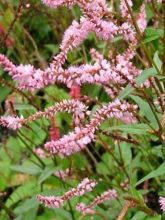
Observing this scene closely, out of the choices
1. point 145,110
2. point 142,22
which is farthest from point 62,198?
point 142,22

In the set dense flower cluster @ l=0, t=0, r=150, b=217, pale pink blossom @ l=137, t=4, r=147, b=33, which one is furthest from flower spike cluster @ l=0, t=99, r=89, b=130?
pale pink blossom @ l=137, t=4, r=147, b=33

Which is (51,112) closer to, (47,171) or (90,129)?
(90,129)

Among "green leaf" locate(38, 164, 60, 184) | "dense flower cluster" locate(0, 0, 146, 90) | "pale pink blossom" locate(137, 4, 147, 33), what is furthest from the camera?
"green leaf" locate(38, 164, 60, 184)

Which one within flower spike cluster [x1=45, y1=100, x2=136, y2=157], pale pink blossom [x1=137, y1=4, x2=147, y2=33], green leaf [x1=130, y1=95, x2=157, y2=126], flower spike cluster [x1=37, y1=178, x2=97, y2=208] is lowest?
flower spike cluster [x1=37, y1=178, x2=97, y2=208]

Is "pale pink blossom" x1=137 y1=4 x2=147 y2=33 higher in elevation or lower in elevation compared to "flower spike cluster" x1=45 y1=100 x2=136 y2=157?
higher

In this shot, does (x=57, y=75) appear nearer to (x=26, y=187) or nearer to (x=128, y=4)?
(x=128, y=4)

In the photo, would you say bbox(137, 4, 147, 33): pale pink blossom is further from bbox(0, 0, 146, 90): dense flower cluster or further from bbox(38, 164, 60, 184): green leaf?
bbox(38, 164, 60, 184): green leaf

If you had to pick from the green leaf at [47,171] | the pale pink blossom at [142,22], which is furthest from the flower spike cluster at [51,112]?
the green leaf at [47,171]

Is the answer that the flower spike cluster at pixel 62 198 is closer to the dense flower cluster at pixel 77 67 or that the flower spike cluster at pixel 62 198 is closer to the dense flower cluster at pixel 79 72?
the dense flower cluster at pixel 79 72

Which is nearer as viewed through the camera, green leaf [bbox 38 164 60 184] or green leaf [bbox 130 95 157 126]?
green leaf [bbox 130 95 157 126]

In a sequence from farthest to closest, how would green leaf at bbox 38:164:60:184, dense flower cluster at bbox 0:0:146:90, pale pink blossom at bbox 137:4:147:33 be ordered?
1. green leaf at bbox 38:164:60:184
2. pale pink blossom at bbox 137:4:147:33
3. dense flower cluster at bbox 0:0:146:90

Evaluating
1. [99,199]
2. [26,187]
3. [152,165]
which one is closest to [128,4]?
[99,199]
